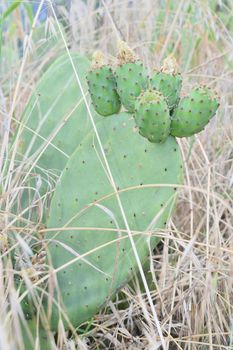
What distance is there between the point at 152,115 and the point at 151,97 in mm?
27

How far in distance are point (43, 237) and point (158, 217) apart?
0.22 meters

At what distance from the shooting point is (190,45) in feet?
6.73

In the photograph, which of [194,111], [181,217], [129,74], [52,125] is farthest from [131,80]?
[181,217]

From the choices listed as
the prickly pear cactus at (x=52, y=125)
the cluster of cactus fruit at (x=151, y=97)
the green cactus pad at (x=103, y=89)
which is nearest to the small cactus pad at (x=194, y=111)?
the cluster of cactus fruit at (x=151, y=97)

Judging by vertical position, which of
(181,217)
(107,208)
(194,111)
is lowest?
(181,217)

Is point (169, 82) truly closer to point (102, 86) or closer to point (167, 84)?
point (167, 84)

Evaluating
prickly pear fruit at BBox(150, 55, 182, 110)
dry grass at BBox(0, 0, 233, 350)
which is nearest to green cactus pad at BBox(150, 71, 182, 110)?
prickly pear fruit at BBox(150, 55, 182, 110)

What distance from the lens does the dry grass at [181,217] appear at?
46.9 inches

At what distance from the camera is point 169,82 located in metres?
1.12

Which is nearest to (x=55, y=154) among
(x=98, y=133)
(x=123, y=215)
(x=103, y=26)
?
(x=98, y=133)

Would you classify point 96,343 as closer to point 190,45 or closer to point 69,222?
point 69,222

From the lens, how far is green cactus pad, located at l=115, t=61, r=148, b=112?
1124 mm

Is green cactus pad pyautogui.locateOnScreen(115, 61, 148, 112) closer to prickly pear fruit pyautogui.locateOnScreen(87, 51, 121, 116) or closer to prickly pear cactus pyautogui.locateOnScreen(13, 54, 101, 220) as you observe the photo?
prickly pear fruit pyautogui.locateOnScreen(87, 51, 121, 116)

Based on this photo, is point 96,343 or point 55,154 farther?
point 55,154
